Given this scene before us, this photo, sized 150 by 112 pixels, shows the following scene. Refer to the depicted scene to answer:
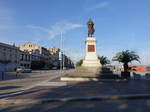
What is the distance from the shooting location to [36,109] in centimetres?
656

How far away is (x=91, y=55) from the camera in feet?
70.3

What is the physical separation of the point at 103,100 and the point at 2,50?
50.1 meters

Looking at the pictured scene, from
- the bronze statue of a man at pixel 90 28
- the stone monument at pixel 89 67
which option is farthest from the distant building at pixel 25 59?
the stone monument at pixel 89 67

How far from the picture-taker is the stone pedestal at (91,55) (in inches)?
833

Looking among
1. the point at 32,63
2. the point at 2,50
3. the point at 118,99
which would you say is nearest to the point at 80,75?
the point at 118,99

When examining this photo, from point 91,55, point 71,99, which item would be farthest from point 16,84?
point 91,55

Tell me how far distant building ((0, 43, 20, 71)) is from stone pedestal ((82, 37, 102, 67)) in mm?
38528

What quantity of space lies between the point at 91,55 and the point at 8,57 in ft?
138

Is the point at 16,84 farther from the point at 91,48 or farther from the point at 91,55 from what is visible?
the point at 91,48

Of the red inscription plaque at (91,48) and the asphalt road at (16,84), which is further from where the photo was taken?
the red inscription plaque at (91,48)

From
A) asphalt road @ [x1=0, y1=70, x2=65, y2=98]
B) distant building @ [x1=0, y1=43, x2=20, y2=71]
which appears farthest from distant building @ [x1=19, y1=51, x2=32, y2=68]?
asphalt road @ [x1=0, y1=70, x2=65, y2=98]

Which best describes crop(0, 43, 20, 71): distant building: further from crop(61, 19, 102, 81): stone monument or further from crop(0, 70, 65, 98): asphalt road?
crop(61, 19, 102, 81): stone monument

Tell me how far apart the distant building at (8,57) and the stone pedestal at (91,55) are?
38528mm

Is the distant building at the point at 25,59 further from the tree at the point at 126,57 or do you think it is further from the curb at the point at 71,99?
the curb at the point at 71,99
